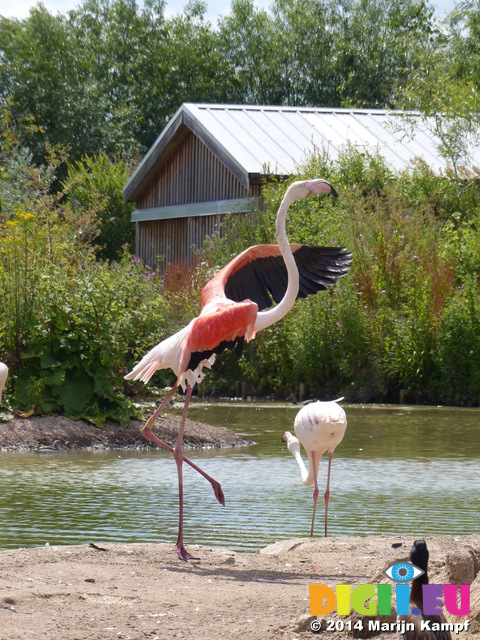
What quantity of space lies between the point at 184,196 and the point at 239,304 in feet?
68.1

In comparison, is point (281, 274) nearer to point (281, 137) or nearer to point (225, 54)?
point (281, 137)

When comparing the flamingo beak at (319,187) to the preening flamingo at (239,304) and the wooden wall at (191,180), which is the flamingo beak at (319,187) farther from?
the wooden wall at (191,180)

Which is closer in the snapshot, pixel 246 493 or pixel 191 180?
pixel 246 493

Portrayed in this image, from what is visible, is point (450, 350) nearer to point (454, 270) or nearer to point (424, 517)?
point (454, 270)

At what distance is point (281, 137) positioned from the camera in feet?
83.4

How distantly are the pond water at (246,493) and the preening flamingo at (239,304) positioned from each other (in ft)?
2.96

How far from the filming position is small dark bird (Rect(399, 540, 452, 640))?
4.07 m

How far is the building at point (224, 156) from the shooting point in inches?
960

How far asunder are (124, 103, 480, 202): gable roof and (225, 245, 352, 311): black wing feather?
1453 cm

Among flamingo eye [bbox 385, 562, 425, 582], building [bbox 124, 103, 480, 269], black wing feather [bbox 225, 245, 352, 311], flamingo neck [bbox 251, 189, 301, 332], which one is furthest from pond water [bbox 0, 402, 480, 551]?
building [bbox 124, 103, 480, 269]

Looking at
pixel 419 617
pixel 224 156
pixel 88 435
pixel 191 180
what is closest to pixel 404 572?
pixel 419 617

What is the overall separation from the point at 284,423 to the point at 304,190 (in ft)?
24.8

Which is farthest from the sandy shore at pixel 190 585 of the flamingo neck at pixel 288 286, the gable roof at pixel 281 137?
the gable roof at pixel 281 137

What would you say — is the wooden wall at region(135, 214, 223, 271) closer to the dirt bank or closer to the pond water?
the dirt bank
